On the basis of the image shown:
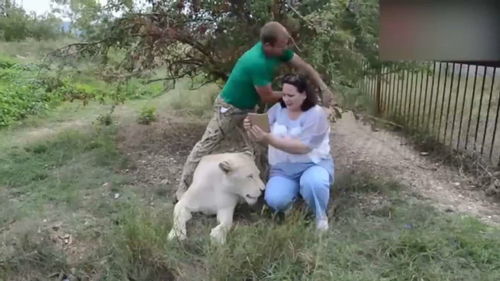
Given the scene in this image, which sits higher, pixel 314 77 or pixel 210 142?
pixel 314 77

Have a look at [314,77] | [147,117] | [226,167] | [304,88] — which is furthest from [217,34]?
[147,117]

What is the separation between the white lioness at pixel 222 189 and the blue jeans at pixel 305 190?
0.11 m

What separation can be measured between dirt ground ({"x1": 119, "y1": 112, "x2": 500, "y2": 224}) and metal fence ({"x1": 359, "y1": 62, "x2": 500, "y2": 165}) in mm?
295

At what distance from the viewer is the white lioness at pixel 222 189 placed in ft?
11.6

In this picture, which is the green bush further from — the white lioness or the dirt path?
the white lioness

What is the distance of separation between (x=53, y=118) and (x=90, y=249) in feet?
14.3

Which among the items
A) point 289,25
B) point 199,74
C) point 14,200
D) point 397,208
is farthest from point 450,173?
point 14,200

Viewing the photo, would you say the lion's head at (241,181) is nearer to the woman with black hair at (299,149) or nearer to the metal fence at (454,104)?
the woman with black hair at (299,149)

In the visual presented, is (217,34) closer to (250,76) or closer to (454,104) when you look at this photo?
(250,76)

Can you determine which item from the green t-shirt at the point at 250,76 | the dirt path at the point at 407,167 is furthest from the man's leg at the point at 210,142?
the dirt path at the point at 407,167

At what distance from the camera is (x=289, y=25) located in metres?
4.42

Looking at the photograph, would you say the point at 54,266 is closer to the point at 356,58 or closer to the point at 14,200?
the point at 14,200

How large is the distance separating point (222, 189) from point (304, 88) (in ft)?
2.73

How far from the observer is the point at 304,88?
11.4 feet
